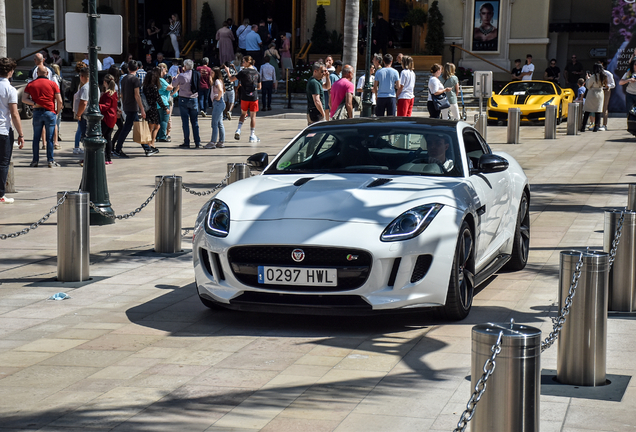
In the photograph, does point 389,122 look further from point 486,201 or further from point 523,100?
point 523,100

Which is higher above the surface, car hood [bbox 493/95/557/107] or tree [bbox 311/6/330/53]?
tree [bbox 311/6/330/53]

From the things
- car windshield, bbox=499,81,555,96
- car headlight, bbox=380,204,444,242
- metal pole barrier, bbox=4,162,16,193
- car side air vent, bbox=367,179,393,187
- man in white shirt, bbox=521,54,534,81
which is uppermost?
man in white shirt, bbox=521,54,534,81

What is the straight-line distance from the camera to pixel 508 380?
362cm

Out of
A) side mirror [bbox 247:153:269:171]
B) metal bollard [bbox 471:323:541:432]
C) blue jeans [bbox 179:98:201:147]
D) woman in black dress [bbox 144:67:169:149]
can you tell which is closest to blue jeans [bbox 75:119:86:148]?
woman in black dress [bbox 144:67:169:149]

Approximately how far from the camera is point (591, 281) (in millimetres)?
5086

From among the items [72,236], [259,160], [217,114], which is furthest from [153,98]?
[259,160]

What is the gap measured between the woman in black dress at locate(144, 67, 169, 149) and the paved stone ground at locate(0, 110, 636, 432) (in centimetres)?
919

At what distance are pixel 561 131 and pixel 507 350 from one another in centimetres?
2418

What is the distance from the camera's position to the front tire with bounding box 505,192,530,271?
337 inches

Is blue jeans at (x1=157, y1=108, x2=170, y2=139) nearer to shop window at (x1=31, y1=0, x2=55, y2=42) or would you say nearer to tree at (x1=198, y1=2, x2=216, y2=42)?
tree at (x1=198, y1=2, x2=216, y2=42)

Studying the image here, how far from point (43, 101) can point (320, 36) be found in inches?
895

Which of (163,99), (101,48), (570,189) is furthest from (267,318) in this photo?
(163,99)

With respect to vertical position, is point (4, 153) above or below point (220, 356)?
above

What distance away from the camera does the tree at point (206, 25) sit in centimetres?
3847
